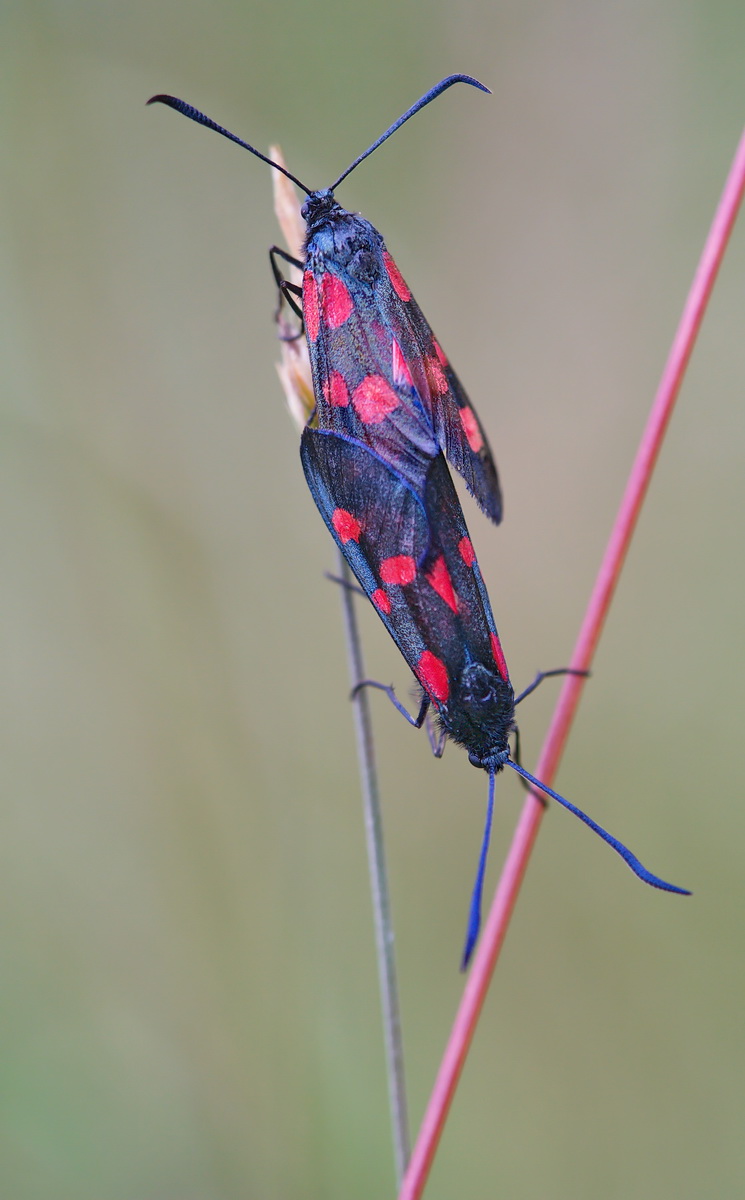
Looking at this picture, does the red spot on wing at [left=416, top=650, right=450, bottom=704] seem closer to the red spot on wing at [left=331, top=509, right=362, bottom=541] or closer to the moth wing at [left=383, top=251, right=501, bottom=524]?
the red spot on wing at [left=331, top=509, right=362, bottom=541]

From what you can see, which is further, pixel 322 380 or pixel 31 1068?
pixel 31 1068

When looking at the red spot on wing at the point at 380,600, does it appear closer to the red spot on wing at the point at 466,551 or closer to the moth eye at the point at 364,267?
the red spot on wing at the point at 466,551

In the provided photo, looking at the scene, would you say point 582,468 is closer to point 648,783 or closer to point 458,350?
point 458,350

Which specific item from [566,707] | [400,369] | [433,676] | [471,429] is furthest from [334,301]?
[566,707]

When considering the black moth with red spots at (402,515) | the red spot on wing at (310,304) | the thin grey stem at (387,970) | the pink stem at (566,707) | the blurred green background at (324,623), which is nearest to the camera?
the pink stem at (566,707)

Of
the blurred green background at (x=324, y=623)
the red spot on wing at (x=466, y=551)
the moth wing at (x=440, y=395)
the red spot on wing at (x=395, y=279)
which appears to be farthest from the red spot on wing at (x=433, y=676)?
the blurred green background at (x=324, y=623)

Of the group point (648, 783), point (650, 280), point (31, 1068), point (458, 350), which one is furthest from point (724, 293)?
point (31, 1068)
